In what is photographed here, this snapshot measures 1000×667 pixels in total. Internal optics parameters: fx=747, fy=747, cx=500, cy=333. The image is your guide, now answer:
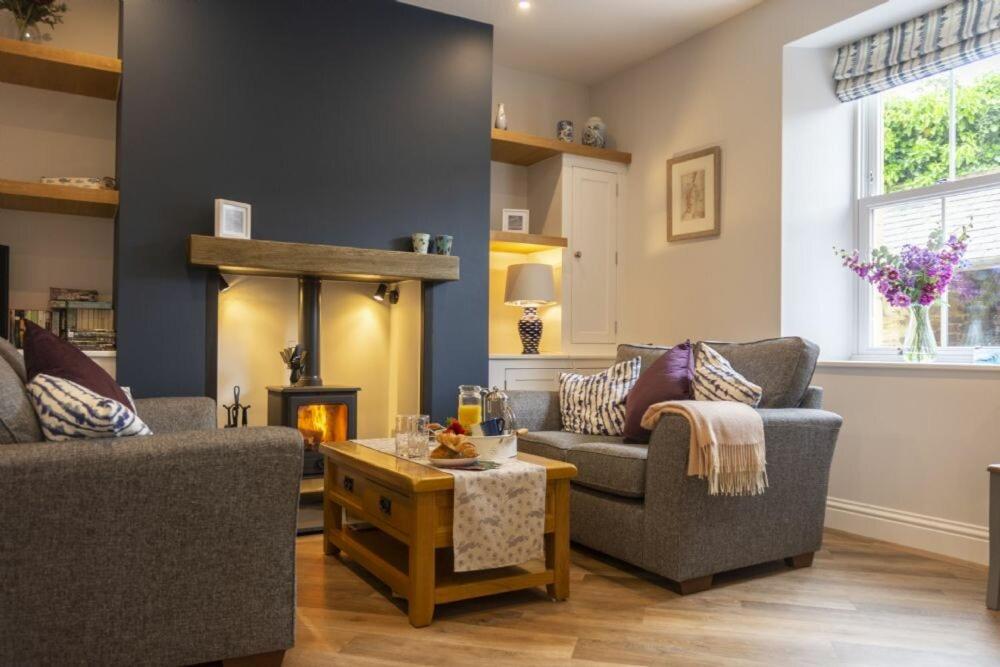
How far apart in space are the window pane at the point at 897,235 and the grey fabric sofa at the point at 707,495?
104cm

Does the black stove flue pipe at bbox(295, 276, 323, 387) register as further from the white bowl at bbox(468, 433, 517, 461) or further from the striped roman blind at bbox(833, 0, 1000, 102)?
the striped roman blind at bbox(833, 0, 1000, 102)

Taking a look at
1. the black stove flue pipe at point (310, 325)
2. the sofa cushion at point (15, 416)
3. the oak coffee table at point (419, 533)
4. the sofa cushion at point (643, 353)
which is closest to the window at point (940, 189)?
the sofa cushion at point (643, 353)

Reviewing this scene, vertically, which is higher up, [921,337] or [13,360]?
[921,337]

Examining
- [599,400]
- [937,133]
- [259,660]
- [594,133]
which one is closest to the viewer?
[259,660]

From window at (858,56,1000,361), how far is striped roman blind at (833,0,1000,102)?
0.13 metres

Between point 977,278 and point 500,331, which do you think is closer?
point 977,278

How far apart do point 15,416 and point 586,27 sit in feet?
12.3

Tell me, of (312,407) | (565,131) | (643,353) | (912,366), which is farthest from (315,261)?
(912,366)

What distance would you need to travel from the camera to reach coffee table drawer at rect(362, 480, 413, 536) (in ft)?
7.79

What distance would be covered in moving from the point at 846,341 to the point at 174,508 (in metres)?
3.48

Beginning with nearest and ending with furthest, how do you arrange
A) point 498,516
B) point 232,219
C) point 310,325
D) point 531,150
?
point 498,516, point 232,219, point 310,325, point 531,150

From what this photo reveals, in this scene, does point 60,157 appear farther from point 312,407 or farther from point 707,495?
point 707,495

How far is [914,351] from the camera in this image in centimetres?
353

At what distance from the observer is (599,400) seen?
134 inches
